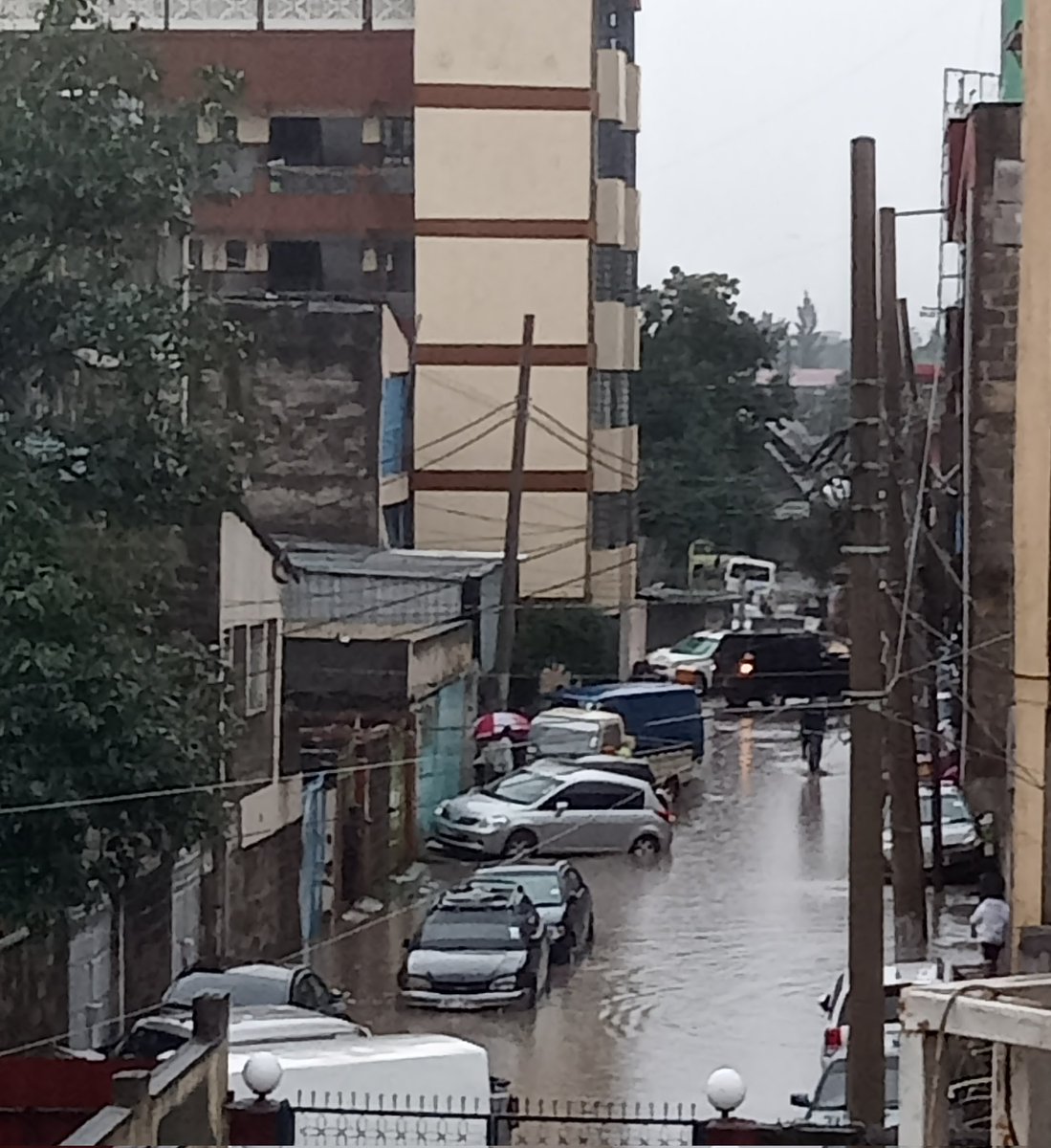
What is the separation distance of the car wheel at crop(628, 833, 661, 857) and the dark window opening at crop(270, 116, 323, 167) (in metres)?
16.0

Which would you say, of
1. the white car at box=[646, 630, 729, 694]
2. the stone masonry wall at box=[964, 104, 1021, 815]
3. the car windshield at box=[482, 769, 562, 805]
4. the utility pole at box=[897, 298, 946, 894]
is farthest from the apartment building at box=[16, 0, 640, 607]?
the stone masonry wall at box=[964, 104, 1021, 815]

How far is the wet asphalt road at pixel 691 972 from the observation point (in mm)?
15406

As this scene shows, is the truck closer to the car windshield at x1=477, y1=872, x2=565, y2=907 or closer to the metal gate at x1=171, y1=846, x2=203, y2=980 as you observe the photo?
the car windshield at x1=477, y1=872, x2=565, y2=907

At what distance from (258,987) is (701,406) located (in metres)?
31.3

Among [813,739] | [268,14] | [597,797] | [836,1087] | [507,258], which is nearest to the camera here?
[836,1087]

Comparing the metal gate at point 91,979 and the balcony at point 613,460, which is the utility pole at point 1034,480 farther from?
the balcony at point 613,460

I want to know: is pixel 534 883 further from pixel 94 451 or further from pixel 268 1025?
pixel 94 451

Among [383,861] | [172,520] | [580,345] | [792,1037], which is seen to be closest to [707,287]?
[580,345]

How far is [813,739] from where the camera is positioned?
3014 centimetres

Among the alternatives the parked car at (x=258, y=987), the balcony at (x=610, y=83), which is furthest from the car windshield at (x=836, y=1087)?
the balcony at (x=610, y=83)

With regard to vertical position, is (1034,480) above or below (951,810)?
above

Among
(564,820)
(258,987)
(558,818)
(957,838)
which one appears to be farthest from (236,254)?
(258,987)

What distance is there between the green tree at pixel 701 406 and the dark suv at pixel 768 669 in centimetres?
886

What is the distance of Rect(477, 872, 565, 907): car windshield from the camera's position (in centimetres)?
1905
